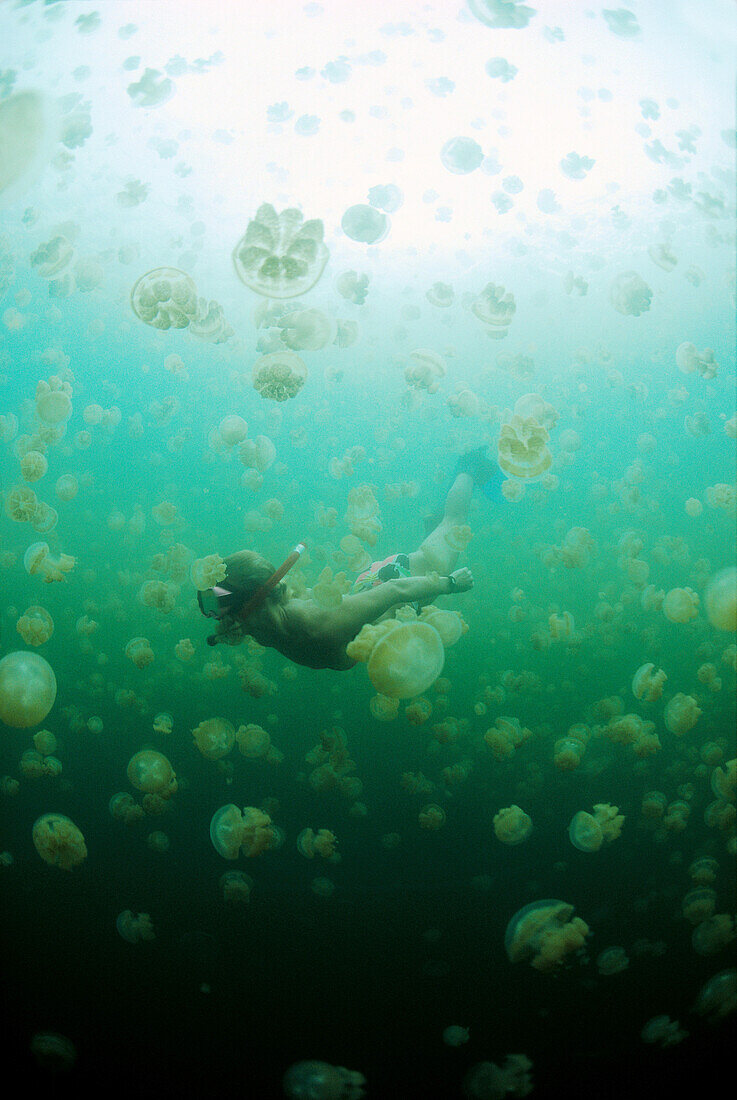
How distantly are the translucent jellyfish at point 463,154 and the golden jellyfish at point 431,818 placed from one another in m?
6.12

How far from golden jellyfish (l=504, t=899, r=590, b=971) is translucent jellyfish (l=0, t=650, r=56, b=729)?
3.17 meters

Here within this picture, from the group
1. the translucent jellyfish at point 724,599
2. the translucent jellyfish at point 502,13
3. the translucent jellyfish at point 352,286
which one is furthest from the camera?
the translucent jellyfish at point 352,286

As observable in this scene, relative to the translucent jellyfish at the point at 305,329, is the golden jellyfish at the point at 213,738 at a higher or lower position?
lower

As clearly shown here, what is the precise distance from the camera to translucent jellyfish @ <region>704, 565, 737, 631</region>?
128 inches

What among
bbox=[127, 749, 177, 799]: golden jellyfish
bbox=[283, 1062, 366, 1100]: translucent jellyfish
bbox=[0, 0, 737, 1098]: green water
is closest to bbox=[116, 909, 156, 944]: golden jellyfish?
bbox=[0, 0, 737, 1098]: green water

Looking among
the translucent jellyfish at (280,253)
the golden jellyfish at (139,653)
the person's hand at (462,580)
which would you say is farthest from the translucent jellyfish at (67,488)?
the person's hand at (462,580)

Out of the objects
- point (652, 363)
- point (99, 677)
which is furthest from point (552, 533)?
point (99, 677)

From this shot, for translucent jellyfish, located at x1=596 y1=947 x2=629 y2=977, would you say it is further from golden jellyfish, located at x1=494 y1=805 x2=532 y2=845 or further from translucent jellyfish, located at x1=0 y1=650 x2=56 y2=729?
translucent jellyfish, located at x1=0 y1=650 x2=56 y2=729

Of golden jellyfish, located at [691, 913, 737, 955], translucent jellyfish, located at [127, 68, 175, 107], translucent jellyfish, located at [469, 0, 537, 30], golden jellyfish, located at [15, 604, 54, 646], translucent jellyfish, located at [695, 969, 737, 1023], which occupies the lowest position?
translucent jellyfish, located at [695, 969, 737, 1023]

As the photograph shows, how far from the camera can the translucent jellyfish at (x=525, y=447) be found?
3.95m

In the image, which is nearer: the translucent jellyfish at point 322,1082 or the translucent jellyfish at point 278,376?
the translucent jellyfish at point 322,1082

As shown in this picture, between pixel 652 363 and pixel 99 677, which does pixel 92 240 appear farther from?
pixel 652 363

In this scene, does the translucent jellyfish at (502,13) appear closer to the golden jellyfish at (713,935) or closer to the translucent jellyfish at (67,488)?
the translucent jellyfish at (67,488)

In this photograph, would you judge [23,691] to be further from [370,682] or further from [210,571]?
[370,682]
